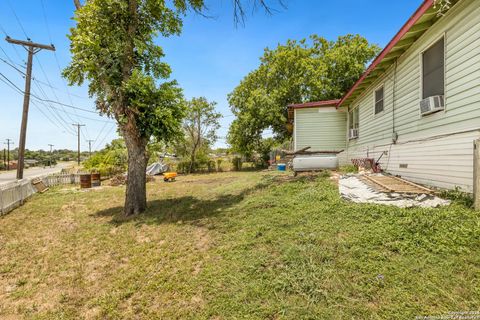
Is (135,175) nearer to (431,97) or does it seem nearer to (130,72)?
(130,72)

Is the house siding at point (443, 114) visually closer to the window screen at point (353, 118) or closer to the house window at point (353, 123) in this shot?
the house window at point (353, 123)

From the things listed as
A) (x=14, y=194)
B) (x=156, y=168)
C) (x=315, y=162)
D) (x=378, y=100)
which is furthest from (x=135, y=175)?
(x=156, y=168)

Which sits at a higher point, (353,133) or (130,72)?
(130,72)

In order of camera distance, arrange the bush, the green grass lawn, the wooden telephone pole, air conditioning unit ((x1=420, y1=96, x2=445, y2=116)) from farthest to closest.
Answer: the bush
air conditioning unit ((x1=420, y1=96, x2=445, y2=116))
the wooden telephone pole
the green grass lawn

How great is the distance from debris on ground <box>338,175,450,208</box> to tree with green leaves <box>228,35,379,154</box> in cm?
1399

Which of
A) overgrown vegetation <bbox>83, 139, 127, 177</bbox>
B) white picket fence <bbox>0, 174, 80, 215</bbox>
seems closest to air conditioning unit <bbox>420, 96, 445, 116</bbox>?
white picket fence <bbox>0, 174, 80, 215</bbox>

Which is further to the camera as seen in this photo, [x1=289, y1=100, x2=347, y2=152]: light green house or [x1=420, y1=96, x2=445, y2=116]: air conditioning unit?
[x1=289, y1=100, x2=347, y2=152]: light green house

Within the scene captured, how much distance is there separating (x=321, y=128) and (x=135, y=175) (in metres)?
9.37

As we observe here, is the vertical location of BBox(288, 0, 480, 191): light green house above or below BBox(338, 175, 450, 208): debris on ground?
above

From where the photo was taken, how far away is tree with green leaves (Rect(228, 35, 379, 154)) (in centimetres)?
1906

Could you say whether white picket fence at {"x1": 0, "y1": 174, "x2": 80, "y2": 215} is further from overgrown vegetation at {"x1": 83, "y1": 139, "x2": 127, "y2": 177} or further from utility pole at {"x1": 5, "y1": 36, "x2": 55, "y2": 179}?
overgrown vegetation at {"x1": 83, "y1": 139, "x2": 127, "y2": 177}

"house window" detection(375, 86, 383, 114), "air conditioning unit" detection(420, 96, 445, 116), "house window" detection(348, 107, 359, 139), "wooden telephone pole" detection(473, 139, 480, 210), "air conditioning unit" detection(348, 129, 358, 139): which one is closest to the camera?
"wooden telephone pole" detection(473, 139, 480, 210)

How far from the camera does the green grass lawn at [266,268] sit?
2154mm

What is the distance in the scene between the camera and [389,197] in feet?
13.9
